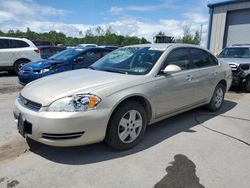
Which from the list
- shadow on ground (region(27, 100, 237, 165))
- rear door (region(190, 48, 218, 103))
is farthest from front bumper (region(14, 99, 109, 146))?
rear door (region(190, 48, 218, 103))

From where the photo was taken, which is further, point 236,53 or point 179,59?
point 236,53

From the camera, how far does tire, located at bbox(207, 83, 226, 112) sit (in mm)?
5605

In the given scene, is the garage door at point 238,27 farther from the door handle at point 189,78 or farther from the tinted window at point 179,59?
the door handle at point 189,78

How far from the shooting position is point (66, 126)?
119 inches

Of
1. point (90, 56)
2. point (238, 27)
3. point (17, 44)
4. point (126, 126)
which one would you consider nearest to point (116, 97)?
point (126, 126)

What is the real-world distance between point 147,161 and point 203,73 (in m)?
2.49

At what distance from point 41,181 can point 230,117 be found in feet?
13.8

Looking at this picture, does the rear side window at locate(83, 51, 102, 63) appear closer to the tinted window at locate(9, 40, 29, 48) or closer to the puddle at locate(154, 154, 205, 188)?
the tinted window at locate(9, 40, 29, 48)

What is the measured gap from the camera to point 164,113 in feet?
13.8

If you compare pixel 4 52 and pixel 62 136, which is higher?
pixel 4 52

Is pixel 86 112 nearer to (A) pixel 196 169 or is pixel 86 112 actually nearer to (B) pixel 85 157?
(B) pixel 85 157

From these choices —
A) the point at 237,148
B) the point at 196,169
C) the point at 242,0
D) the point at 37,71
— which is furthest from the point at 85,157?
the point at 242,0

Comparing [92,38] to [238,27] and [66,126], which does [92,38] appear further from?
[66,126]

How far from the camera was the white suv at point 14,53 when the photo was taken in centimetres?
1072
